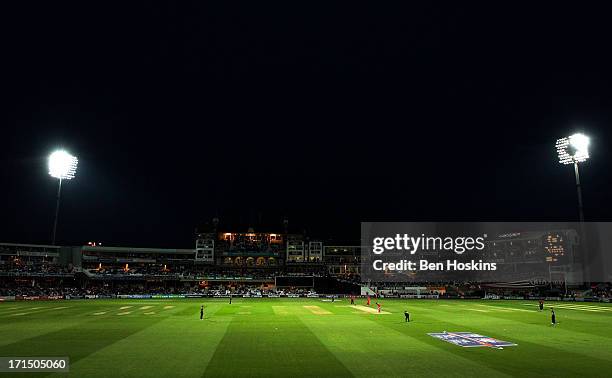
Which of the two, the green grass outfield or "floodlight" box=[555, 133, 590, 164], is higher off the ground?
"floodlight" box=[555, 133, 590, 164]

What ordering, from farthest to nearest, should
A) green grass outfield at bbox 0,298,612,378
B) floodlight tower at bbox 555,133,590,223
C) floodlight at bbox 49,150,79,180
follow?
floodlight tower at bbox 555,133,590,223 → floodlight at bbox 49,150,79,180 → green grass outfield at bbox 0,298,612,378

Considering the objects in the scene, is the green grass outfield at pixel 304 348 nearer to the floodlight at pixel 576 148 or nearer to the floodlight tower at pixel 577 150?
the floodlight tower at pixel 577 150

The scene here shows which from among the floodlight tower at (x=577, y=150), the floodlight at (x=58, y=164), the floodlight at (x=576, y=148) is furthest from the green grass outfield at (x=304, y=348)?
the floodlight at (x=576, y=148)

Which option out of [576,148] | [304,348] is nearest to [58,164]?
[304,348]

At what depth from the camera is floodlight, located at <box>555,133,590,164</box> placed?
74.3 meters

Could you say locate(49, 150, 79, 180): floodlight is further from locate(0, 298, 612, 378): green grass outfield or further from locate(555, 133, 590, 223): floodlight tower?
locate(555, 133, 590, 223): floodlight tower

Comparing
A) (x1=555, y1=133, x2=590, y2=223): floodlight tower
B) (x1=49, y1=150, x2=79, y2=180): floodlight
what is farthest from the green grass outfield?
(x1=555, y1=133, x2=590, y2=223): floodlight tower

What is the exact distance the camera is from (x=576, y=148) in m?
75.1

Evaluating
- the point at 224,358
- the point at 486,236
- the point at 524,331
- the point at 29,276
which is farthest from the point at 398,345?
the point at 486,236

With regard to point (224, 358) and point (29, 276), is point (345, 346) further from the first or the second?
point (29, 276)

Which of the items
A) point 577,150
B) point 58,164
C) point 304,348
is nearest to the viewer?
point 304,348

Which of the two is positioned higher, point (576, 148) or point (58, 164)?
point (576, 148)

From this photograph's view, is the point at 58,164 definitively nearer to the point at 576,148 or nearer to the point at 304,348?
the point at 304,348

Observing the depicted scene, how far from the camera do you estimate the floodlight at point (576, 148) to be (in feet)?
244
